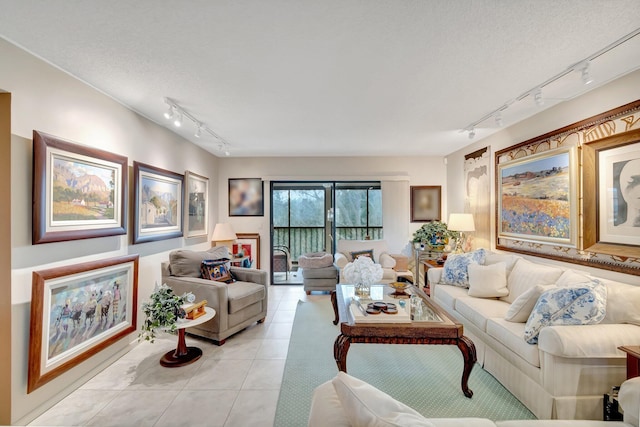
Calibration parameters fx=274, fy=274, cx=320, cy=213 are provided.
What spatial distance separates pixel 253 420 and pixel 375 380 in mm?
1007

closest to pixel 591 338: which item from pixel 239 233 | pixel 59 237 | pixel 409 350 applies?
pixel 409 350

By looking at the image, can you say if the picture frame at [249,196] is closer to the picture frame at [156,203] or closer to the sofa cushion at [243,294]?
the picture frame at [156,203]

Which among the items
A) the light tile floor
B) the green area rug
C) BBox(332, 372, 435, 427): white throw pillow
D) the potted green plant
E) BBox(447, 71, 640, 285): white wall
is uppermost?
BBox(447, 71, 640, 285): white wall

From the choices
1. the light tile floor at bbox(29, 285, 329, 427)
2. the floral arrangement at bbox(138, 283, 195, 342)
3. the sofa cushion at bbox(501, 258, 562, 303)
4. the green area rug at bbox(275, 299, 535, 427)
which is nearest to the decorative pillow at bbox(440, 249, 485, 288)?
the sofa cushion at bbox(501, 258, 562, 303)

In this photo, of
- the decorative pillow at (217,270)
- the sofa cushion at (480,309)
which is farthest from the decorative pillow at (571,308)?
the decorative pillow at (217,270)

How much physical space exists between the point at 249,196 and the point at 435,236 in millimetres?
3414

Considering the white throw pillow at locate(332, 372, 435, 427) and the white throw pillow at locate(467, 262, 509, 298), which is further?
the white throw pillow at locate(467, 262, 509, 298)

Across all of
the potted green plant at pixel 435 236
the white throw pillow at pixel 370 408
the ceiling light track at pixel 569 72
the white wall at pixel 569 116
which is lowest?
the white throw pillow at pixel 370 408

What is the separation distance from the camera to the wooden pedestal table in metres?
2.49

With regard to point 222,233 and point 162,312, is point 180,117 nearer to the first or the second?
point 162,312

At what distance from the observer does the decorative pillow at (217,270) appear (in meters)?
3.26

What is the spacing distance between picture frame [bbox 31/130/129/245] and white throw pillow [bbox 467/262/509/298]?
362 centimetres

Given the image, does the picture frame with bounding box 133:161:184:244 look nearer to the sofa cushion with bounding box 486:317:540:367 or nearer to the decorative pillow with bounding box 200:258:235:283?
the decorative pillow with bounding box 200:258:235:283

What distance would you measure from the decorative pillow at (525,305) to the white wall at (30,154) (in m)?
3.52
